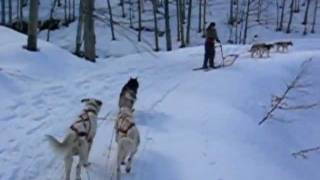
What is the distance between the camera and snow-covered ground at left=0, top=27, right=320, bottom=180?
470 inches

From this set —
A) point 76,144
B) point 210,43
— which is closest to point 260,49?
point 210,43

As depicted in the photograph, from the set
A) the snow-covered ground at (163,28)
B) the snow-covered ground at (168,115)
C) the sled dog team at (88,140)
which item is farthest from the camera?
the snow-covered ground at (163,28)

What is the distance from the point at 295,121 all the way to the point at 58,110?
7736 millimetres

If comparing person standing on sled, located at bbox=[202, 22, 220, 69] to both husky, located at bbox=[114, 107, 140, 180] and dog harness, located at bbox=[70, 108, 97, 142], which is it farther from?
dog harness, located at bbox=[70, 108, 97, 142]

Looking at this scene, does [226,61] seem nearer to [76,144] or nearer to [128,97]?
[128,97]

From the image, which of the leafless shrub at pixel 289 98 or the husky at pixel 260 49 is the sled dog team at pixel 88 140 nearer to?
the leafless shrub at pixel 289 98

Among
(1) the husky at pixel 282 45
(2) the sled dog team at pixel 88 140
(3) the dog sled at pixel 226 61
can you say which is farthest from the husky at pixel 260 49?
(2) the sled dog team at pixel 88 140

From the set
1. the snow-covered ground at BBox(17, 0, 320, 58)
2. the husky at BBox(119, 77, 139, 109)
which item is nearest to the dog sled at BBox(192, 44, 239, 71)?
the husky at BBox(119, 77, 139, 109)

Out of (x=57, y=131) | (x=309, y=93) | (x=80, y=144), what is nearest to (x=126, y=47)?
(x=309, y=93)

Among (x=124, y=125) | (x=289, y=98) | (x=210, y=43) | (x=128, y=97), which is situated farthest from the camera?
(x=210, y=43)

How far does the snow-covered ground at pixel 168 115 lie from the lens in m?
11.9

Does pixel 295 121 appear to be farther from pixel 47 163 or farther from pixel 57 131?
pixel 47 163

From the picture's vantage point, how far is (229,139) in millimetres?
14609

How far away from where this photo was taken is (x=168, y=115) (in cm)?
1580
